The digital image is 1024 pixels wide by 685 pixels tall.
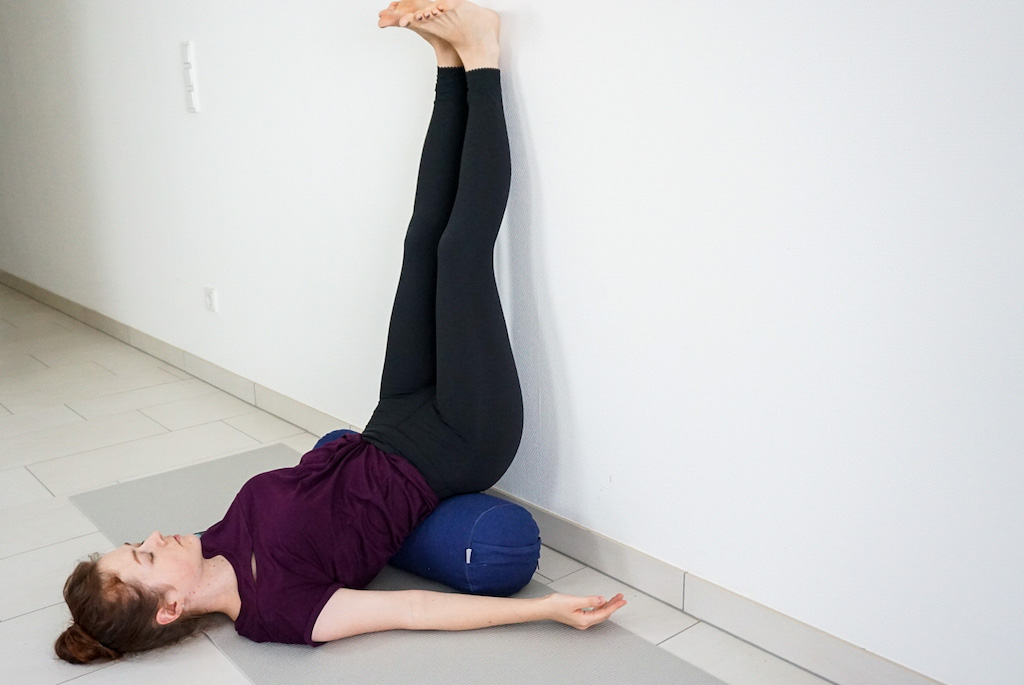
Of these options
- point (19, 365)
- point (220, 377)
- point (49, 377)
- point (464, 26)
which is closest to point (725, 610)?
point (464, 26)

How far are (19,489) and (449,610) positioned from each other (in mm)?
1441

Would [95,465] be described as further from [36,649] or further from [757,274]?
[757,274]

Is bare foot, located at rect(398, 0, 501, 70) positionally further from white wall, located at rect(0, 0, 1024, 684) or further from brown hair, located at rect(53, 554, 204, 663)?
brown hair, located at rect(53, 554, 204, 663)

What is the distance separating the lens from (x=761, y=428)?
162 centimetres

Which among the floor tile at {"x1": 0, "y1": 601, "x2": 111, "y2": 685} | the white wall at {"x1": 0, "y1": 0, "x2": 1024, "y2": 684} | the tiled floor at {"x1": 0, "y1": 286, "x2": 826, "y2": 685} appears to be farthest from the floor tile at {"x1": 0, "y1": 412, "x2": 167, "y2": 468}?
the floor tile at {"x1": 0, "y1": 601, "x2": 111, "y2": 685}

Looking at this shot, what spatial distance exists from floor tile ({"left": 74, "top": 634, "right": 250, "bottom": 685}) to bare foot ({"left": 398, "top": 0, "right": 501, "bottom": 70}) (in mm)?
1295

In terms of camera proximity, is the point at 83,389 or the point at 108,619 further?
the point at 83,389

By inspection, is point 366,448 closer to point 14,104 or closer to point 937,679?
point 937,679

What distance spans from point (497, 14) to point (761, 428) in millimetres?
1054

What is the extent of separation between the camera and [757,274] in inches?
61.8

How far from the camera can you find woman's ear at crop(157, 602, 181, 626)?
1.55 m

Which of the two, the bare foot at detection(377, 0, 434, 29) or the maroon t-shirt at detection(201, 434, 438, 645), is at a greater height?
the bare foot at detection(377, 0, 434, 29)

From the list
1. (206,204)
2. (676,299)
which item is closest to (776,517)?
(676,299)

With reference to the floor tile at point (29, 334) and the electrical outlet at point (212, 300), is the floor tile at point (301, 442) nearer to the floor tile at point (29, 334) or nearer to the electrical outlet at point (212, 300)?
the electrical outlet at point (212, 300)
